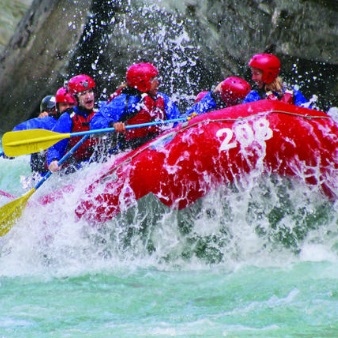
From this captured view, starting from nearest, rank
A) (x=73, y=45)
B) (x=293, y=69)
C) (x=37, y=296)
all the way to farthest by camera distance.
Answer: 1. (x=37, y=296)
2. (x=293, y=69)
3. (x=73, y=45)

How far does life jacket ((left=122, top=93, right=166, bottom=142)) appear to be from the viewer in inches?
264

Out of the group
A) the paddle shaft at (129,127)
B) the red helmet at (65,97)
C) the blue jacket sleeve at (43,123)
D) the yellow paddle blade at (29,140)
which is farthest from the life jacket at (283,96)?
the blue jacket sleeve at (43,123)

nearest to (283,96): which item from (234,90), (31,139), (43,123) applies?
(234,90)

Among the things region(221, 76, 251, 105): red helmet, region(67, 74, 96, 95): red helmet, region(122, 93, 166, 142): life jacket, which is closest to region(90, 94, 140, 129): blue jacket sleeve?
region(122, 93, 166, 142): life jacket

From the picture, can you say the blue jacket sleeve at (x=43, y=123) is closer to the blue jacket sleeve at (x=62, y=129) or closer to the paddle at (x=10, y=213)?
the blue jacket sleeve at (x=62, y=129)

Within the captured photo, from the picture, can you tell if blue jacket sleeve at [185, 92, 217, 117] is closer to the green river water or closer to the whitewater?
the whitewater

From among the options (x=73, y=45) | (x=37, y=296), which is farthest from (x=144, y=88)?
(x=73, y=45)

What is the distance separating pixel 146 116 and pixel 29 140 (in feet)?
3.24

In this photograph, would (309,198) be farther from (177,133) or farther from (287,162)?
(177,133)

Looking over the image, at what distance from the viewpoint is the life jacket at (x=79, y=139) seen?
23.3 ft

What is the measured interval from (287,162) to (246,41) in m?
3.72

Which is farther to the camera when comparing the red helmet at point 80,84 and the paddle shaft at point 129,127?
the red helmet at point 80,84

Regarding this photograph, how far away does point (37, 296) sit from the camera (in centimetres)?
523

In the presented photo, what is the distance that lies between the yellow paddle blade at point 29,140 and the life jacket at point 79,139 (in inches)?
19.7
